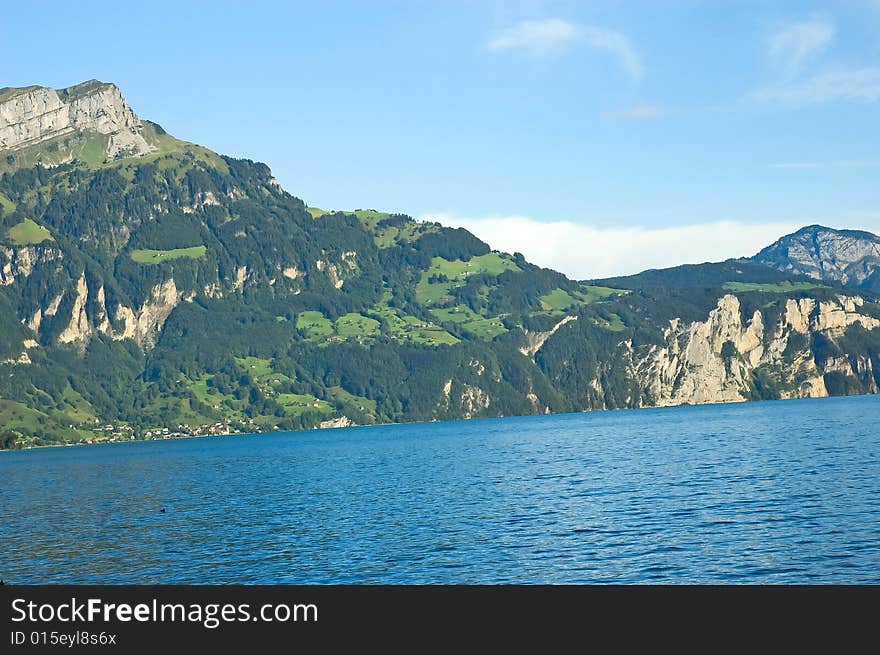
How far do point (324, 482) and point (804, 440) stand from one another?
Result: 83.0m

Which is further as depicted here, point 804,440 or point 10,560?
point 804,440

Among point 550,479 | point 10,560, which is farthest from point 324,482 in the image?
point 10,560
